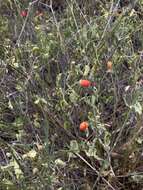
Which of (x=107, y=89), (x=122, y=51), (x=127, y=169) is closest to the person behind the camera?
(x=127, y=169)

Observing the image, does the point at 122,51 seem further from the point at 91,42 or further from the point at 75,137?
the point at 75,137

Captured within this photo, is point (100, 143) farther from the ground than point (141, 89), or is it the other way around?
point (141, 89)

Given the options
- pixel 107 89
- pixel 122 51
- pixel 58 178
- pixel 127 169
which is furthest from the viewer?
pixel 122 51

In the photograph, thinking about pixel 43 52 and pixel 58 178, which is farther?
pixel 43 52

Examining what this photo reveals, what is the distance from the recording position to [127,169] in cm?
138

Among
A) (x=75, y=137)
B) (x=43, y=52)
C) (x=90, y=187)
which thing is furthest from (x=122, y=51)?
(x=90, y=187)

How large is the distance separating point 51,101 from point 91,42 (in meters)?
0.29

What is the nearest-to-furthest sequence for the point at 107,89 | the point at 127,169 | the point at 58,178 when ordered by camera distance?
1. the point at 58,178
2. the point at 127,169
3. the point at 107,89

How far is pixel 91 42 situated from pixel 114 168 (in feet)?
1.59

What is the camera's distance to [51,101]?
1.47m

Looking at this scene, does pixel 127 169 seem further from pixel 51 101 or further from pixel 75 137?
pixel 51 101

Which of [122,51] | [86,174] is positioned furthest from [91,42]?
[86,174]

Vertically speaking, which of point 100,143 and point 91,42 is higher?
point 91,42

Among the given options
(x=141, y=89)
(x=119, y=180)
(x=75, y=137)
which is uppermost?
(x=141, y=89)
